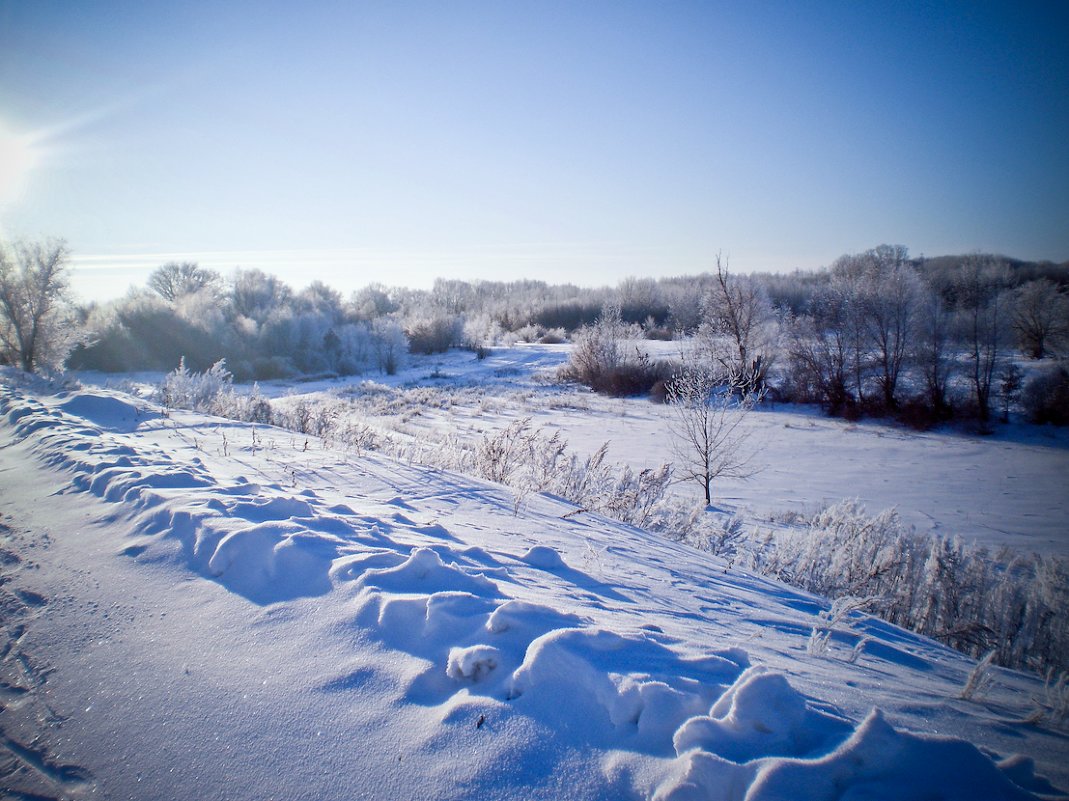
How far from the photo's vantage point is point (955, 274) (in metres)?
24.6

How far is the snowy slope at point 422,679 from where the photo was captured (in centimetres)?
130

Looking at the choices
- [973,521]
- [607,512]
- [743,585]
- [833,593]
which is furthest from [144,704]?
[973,521]

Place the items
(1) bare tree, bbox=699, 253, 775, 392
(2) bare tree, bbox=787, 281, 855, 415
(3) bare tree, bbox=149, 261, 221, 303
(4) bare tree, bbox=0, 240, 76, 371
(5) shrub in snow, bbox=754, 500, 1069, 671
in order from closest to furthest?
(5) shrub in snow, bbox=754, 500, 1069, 671 < (4) bare tree, bbox=0, 240, 76, 371 < (2) bare tree, bbox=787, 281, 855, 415 < (1) bare tree, bbox=699, 253, 775, 392 < (3) bare tree, bbox=149, 261, 221, 303

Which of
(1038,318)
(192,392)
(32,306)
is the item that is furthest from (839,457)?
(32,306)

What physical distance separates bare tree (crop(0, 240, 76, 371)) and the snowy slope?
23356 mm

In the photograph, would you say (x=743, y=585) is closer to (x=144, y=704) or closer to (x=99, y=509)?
(x=144, y=704)

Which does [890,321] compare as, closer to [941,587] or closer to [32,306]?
[941,587]

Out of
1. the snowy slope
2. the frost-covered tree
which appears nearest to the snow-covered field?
the frost-covered tree

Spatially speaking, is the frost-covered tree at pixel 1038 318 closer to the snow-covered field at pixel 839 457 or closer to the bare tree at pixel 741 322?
the snow-covered field at pixel 839 457

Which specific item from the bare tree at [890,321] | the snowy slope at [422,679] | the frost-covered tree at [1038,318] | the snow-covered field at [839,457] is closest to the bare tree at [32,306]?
the snow-covered field at [839,457]

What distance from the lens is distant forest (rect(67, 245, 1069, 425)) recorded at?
64.8ft

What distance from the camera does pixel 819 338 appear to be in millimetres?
23812

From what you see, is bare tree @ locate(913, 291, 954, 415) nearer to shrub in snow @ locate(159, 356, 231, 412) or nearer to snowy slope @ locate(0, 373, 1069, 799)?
snowy slope @ locate(0, 373, 1069, 799)

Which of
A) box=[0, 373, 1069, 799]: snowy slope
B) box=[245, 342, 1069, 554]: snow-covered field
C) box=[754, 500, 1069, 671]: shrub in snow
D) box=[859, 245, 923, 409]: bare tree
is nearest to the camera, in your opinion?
box=[0, 373, 1069, 799]: snowy slope
